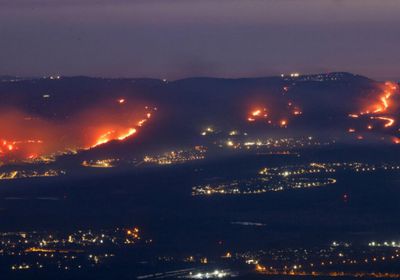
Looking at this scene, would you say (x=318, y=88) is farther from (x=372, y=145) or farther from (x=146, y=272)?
(x=146, y=272)

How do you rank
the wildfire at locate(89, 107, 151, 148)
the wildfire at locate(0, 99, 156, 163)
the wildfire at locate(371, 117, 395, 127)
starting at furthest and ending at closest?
1. the wildfire at locate(371, 117, 395, 127)
2. the wildfire at locate(89, 107, 151, 148)
3. the wildfire at locate(0, 99, 156, 163)

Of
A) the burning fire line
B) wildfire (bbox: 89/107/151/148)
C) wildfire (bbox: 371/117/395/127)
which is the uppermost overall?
the burning fire line

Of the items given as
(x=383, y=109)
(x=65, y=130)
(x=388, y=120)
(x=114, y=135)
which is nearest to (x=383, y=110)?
(x=383, y=109)

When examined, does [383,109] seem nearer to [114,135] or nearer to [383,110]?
[383,110]

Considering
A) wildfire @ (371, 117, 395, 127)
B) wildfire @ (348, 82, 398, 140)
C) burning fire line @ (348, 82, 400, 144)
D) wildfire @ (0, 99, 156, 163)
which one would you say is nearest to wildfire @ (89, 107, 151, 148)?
wildfire @ (0, 99, 156, 163)

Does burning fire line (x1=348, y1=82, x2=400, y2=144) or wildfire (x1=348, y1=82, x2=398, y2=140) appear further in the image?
wildfire (x1=348, y1=82, x2=398, y2=140)

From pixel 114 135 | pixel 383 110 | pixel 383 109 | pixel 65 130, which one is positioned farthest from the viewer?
pixel 383 109

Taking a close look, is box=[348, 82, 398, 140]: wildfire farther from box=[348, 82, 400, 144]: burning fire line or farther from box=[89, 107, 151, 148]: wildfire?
box=[89, 107, 151, 148]: wildfire

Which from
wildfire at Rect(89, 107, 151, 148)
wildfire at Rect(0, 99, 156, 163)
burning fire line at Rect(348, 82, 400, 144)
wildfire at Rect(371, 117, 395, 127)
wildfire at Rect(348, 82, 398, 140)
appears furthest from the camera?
wildfire at Rect(348, 82, 398, 140)

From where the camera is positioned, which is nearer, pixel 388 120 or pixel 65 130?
pixel 65 130

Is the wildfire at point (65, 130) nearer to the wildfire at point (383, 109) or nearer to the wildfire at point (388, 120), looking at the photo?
the wildfire at point (383, 109)

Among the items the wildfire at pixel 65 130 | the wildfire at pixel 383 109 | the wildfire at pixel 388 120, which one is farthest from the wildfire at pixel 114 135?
the wildfire at pixel 388 120

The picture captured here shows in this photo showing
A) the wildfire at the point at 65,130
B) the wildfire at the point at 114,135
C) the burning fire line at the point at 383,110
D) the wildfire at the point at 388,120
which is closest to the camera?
the wildfire at the point at 65,130

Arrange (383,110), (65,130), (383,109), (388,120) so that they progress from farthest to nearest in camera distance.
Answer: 1. (383,109)
2. (383,110)
3. (388,120)
4. (65,130)
